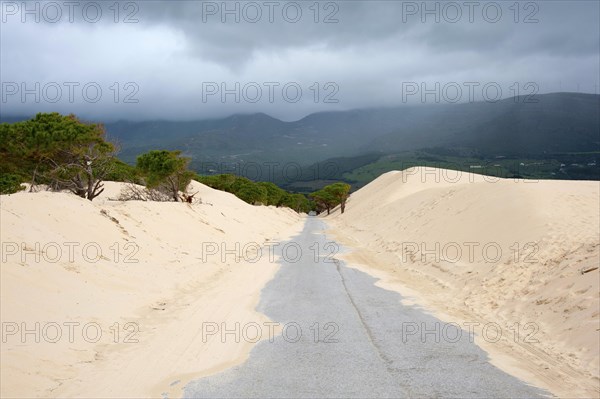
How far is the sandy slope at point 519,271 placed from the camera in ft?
26.5

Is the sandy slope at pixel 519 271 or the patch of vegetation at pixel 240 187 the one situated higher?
the patch of vegetation at pixel 240 187

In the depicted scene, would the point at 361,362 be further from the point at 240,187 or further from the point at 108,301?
the point at 240,187

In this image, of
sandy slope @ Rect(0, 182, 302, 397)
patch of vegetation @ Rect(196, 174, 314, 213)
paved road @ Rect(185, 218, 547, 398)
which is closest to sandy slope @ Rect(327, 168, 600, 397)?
paved road @ Rect(185, 218, 547, 398)

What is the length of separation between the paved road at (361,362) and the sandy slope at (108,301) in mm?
781

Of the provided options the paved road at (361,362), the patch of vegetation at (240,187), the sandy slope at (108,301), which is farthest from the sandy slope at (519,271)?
the patch of vegetation at (240,187)

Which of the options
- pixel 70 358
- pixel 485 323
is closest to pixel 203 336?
pixel 70 358

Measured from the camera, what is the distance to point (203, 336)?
362 inches

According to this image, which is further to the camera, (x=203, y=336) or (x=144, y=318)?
(x=144, y=318)

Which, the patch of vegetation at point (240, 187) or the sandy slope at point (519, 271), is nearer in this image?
the sandy slope at point (519, 271)

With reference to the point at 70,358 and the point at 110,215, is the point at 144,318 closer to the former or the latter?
the point at 70,358

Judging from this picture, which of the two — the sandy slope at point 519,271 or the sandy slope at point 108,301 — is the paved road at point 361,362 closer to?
the sandy slope at point 108,301

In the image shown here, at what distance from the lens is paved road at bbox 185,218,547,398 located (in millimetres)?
6363

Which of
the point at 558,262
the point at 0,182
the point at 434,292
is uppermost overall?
the point at 0,182

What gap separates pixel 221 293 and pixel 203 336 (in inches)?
181
